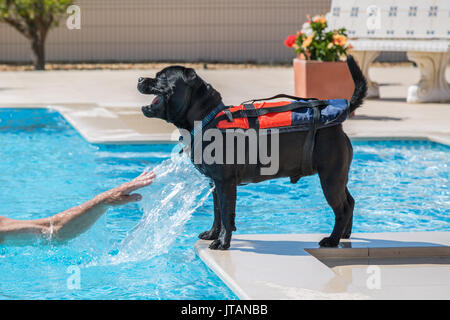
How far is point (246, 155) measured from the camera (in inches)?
150

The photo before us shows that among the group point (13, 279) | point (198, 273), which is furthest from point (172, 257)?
point (13, 279)

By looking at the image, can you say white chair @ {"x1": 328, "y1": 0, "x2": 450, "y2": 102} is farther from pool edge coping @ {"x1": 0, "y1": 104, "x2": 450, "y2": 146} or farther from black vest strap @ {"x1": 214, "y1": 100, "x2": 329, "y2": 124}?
black vest strap @ {"x1": 214, "y1": 100, "x2": 329, "y2": 124}

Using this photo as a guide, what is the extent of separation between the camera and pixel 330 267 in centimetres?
387

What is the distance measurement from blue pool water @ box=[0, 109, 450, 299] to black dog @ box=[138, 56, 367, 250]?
0.47 meters

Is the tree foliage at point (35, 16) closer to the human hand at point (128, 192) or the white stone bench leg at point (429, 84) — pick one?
the white stone bench leg at point (429, 84)

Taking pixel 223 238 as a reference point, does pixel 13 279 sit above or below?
below

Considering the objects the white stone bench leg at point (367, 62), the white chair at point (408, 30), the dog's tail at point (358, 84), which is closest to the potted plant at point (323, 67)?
the white chair at point (408, 30)

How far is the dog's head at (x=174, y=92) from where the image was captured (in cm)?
370

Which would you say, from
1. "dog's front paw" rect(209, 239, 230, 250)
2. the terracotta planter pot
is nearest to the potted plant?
the terracotta planter pot

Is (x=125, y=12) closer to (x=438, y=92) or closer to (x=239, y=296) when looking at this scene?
(x=438, y=92)

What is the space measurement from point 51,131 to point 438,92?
580 centimetres

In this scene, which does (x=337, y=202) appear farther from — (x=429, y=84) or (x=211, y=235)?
(x=429, y=84)

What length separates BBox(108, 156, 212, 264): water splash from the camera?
4312mm

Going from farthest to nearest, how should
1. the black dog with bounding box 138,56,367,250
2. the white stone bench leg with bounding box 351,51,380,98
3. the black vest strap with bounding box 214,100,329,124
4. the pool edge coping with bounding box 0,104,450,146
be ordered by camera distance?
the white stone bench leg with bounding box 351,51,380,98 → the pool edge coping with bounding box 0,104,450,146 → the black vest strap with bounding box 214,100,329,124 → the black dog with bounding box 138,56,367,250
